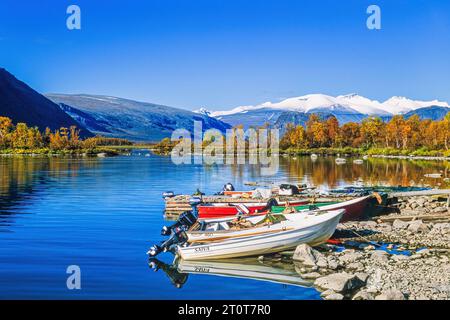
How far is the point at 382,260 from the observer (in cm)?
2220

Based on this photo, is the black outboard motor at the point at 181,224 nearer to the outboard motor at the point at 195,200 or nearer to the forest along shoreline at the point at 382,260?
the forest along shoreline at the point at 382,260

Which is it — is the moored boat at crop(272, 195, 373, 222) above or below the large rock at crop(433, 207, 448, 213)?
above

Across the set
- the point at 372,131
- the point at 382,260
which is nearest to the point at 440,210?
the point at 382,260

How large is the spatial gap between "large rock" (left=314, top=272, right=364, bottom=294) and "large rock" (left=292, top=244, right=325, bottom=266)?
2840 millimetres

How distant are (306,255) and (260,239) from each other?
8.14ft

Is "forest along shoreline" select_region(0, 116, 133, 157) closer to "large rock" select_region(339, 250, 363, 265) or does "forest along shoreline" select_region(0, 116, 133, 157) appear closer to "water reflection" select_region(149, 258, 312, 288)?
"water reflection" select_region(149, 258, 312, 288)

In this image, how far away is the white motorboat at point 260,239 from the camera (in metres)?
24.1

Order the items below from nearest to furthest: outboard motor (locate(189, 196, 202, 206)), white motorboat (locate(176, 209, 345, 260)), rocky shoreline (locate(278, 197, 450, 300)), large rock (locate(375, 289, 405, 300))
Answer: large rock (locate(375, 289, 405, 300)), rocky shoreline (locate(278, 197, 450, 300)), white motorboat (locate(176, 209, 345, 260)), outboard motor (locate(189, 196, 202, 206))

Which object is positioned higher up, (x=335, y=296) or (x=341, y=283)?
(x=341, y=283)

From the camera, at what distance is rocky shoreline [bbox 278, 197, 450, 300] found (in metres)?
18.3

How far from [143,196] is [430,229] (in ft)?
97.4

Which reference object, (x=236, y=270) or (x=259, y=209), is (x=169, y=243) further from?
(x=259, y=209)

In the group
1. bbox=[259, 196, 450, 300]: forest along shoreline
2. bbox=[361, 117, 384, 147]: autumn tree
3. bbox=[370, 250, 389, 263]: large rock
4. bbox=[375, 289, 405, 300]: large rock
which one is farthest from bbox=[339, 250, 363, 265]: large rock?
bbox=[361, 117, 384, 147]: autumn tree

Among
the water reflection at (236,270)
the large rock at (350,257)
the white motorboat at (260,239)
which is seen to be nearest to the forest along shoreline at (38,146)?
the white motorboat at (260,239)
